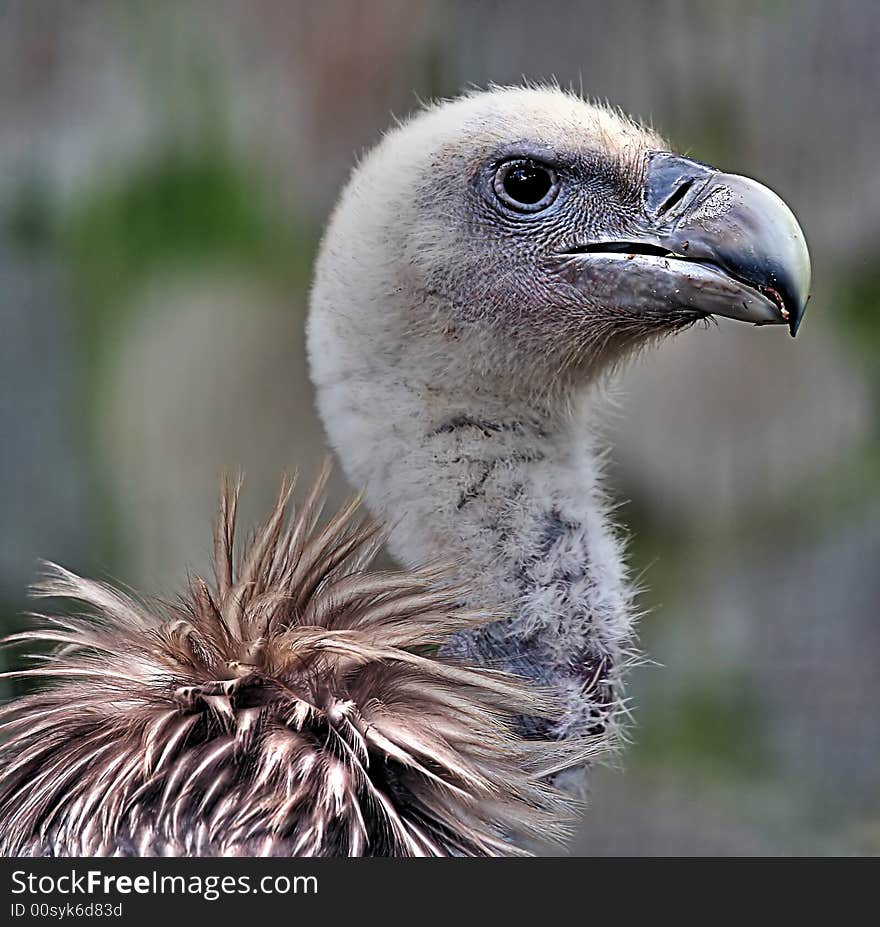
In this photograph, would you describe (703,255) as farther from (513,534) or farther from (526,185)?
(513,534)

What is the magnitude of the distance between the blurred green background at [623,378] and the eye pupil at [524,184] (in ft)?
2.74

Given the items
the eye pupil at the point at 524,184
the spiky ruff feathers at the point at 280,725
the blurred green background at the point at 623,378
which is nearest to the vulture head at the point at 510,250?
the eye pupil at the point at 524,184

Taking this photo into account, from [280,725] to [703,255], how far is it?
2.02ft

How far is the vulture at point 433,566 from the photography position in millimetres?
1032

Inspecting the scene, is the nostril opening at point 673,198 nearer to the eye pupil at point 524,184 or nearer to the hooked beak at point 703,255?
the hooked beak at point 703,255

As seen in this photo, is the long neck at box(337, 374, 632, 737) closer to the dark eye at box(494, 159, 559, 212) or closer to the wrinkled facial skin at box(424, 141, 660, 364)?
the wrinkled facial skin at box(424, 141, 660, 364)

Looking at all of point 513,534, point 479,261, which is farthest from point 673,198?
point 513,534

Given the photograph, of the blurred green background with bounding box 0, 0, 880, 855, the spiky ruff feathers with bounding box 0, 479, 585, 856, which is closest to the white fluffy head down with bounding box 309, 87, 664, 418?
the spiky ruff feathers with bounding box 0, 479, 585, 856

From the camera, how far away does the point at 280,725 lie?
1041 mm

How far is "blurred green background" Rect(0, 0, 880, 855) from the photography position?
2051mm

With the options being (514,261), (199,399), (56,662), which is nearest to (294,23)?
(199,399)

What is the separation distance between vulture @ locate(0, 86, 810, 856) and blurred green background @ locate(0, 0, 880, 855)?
77cm

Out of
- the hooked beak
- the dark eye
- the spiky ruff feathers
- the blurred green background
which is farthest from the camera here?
the blurred green background

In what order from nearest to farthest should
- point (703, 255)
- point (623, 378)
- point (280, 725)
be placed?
1. point (280, 725)
2. point (703, 255)
3. point (623, 378)
